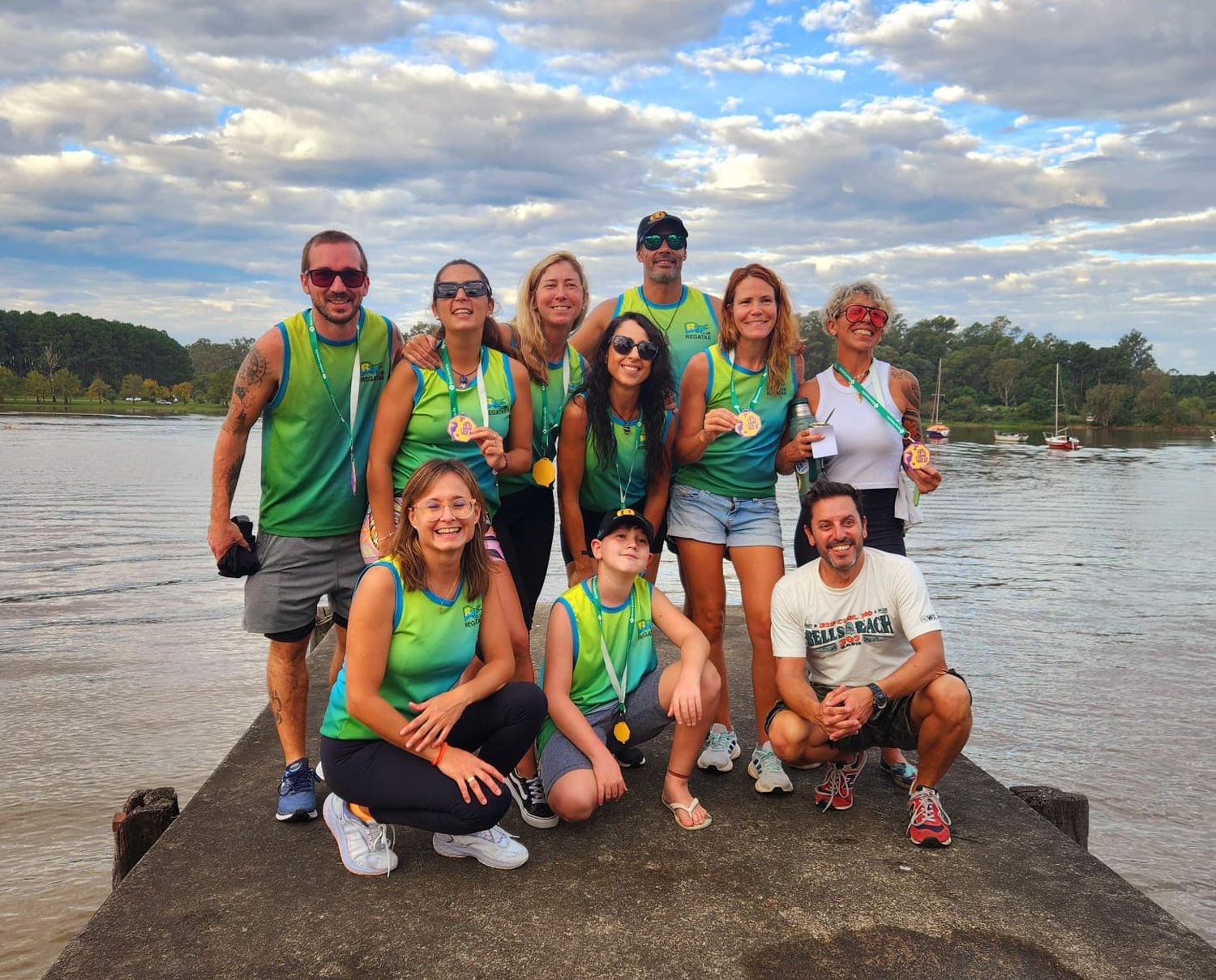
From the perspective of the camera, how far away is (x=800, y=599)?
4.51 m

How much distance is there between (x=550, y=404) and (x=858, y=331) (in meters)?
1.67

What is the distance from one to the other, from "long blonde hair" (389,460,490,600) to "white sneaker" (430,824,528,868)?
0.97m

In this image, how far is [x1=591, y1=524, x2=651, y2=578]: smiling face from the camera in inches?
171

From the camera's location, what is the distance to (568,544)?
4984mm

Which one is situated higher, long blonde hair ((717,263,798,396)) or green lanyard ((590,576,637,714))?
long blonde hair ((717,263,798,396))

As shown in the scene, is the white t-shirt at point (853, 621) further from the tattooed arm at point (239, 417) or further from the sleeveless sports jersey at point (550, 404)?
the tattooed arm at point (239, 417)

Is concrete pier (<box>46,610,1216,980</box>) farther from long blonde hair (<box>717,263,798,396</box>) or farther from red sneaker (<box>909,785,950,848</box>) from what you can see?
long blonde hair (<box>717,263,798,396</box>)

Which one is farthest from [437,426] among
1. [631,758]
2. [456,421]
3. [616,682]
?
[631,758]

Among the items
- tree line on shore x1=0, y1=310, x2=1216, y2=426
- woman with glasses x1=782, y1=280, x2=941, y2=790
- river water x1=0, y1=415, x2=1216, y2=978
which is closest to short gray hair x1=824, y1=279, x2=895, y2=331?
woman with glasses x1=782, y1=280, x2=941, y2=790

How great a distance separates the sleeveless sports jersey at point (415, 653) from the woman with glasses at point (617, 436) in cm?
93

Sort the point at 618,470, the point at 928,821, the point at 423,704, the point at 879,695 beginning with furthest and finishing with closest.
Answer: the point at 618,470 → the point at 879,695 → the point at 928,821 → the point at 423,704

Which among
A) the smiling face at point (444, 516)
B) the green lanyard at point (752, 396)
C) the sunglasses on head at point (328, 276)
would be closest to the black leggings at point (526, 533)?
the smiling face at point (444, 516)

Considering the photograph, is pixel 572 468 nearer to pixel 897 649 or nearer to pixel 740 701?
pixel 897 649

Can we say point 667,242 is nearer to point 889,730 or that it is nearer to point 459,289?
point 459,289
